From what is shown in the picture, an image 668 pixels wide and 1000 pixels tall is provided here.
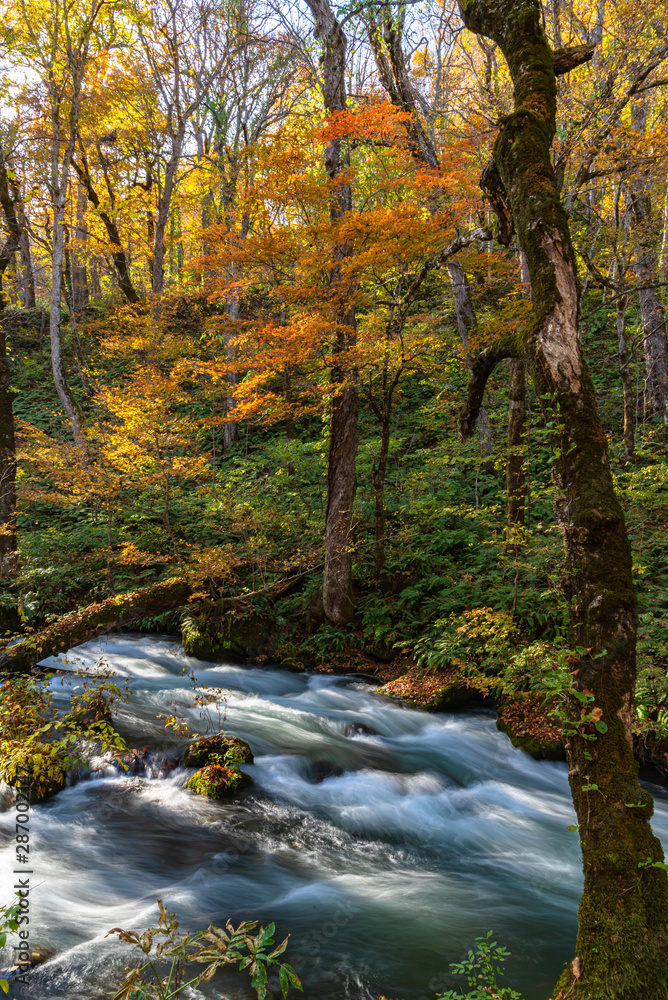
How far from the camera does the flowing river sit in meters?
3.70

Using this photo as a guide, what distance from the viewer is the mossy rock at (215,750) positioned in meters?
6.06

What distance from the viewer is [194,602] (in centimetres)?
1024

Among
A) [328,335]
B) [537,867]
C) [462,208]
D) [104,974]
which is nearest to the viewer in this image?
[104,974]

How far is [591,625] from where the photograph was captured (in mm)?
2502

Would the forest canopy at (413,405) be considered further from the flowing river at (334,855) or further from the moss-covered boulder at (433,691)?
the flowing river at (334,855)

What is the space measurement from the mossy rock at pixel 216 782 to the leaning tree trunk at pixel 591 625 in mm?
4099

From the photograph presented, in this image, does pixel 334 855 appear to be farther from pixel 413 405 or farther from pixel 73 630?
pixel 413 405

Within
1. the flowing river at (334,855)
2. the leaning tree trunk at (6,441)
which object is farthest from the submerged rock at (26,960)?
the leaning tree trunk at (6,441)

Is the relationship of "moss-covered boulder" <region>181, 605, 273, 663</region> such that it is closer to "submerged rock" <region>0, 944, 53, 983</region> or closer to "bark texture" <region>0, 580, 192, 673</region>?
"bark texture" <region>0, 580, 192, 673</region>

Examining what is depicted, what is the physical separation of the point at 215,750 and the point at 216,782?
57 centimetres

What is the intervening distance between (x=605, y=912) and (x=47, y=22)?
18086 millimetres

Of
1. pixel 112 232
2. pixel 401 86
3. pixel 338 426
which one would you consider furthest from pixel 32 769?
pixel 112 232

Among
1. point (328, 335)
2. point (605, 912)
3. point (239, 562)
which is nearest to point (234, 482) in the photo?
point (239, 562)

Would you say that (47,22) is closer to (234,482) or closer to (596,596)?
(234,482)
